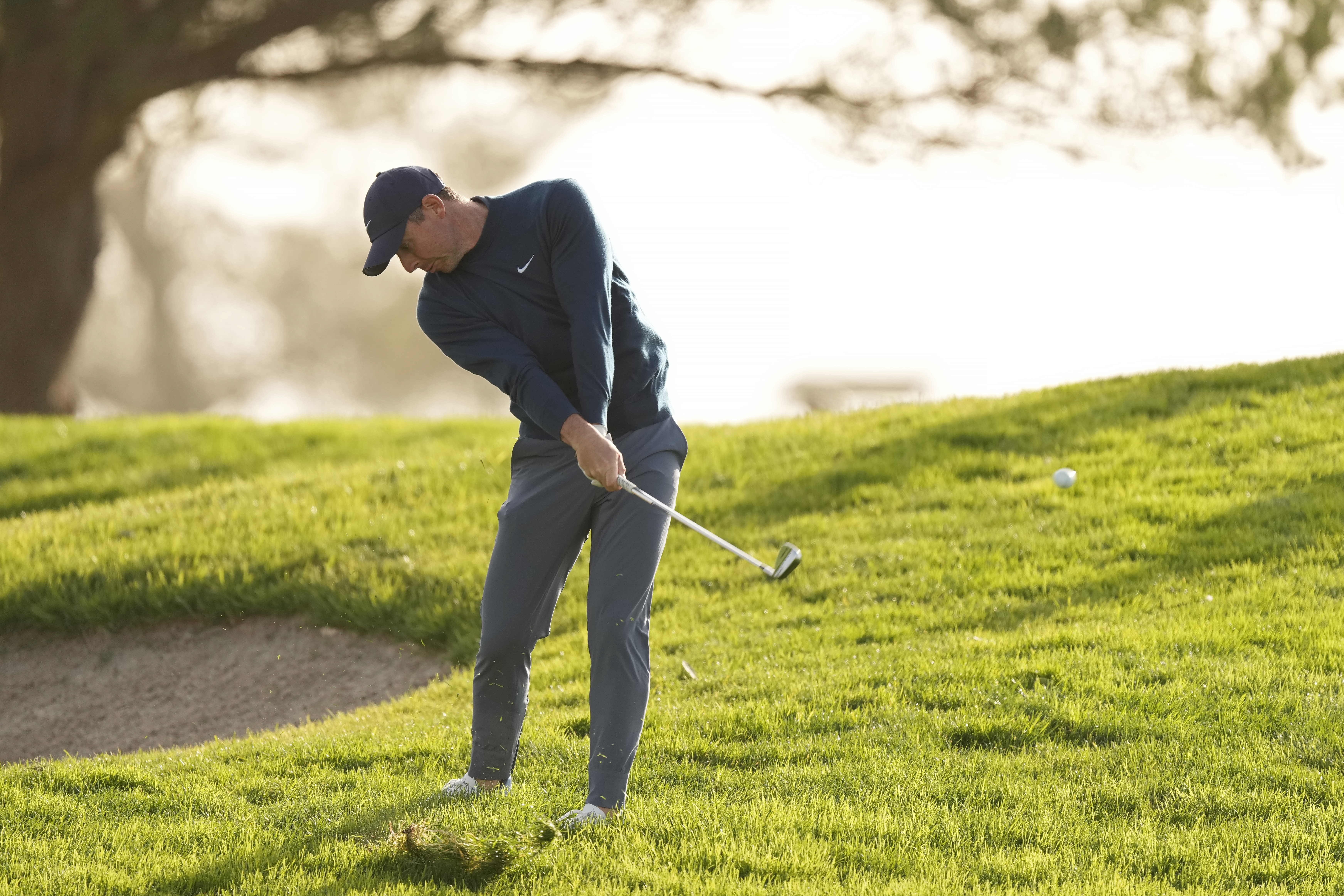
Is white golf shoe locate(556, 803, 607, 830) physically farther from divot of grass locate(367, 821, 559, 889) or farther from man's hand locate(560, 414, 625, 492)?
man's hand locate(560, 414, 625, 492)

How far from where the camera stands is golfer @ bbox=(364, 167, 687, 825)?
162 inches

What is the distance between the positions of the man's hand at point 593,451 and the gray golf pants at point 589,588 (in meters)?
0.26

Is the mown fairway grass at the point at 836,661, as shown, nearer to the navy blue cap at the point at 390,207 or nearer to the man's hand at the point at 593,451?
the man's hand at the point at 593,451

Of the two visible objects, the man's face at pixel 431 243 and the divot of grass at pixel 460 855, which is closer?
the divot of grass at pixel 460 855

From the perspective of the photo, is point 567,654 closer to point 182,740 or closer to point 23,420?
point 182,740

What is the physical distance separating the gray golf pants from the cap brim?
2.57 ft

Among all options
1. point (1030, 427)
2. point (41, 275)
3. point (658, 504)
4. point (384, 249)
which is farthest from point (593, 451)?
point (41, 275)

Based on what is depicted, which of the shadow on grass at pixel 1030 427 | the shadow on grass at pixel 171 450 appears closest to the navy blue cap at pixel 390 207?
the shadow on grass at pixel 1030 427

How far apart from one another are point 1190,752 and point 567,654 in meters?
3.51

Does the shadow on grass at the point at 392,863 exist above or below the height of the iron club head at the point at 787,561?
below

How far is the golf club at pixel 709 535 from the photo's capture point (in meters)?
4.18

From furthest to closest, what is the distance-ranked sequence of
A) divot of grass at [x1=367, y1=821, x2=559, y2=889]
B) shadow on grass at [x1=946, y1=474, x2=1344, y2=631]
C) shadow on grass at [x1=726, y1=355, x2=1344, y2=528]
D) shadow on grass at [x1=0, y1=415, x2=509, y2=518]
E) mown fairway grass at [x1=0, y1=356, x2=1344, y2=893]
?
shadow on grass at [x1=0, y1=415, x2=509, y2=518], shadow on grass at [x1=726, y1=355, x2=1344, y2=528], shadow on grass at [x1=946, y1=474, x2=1344, y2=631], mown fairway grass at [x1=0, y1=356, x2=1344, y2=893], divot of grass at [x1=367, y1=821, x2=559, y2=889]

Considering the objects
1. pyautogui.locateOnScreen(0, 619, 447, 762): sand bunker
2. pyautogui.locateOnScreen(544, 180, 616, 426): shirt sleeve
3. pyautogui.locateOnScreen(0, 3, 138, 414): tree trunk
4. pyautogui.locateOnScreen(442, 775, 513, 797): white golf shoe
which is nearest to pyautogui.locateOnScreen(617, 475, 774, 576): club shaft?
pyautogui.locateOnScreen(544, 180, 616, 426): shirt sleeve

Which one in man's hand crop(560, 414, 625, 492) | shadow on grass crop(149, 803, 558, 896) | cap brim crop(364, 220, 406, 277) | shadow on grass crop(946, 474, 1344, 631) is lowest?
shadow on grass crop(149, 803, 558, 896)
